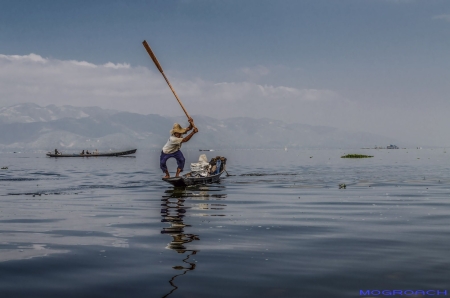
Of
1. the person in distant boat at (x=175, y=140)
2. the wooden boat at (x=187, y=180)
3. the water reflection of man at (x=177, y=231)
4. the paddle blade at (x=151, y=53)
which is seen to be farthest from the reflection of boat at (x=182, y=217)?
the paddle blade at (x=151, y=53)

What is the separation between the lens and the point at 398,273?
317 inches

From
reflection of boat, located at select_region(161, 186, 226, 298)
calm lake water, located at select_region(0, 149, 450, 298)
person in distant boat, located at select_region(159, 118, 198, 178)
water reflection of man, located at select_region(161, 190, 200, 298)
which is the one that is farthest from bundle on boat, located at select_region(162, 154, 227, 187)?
calm lake water, located at select_region(0, 149, 450, 298)

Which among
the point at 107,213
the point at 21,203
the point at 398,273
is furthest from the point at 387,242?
the point at 21,203

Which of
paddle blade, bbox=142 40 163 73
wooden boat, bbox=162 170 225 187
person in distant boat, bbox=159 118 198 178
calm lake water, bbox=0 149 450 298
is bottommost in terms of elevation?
calm lake water, bbox=0 149 450 298

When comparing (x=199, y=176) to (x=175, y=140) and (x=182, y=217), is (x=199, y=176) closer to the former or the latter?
(x=175, y=140)

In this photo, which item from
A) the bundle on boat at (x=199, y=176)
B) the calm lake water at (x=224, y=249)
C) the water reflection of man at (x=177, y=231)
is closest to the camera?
the calm lake water at (x=224, y=249)

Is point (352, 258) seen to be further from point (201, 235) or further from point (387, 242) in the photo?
point (201, 235)

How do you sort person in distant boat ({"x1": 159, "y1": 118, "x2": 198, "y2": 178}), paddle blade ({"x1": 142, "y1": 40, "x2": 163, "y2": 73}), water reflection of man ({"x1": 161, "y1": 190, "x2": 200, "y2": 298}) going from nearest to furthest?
water reflection of man ({"x1": 161, "y1": 190, "x2": 200, "y2": 298}) → person in distant boat ({"x1": 159, "y1": 118, "x2": 198, "y2": 178}) → paddle blade ({"x1": 142, "y1": 40, "x2": 163, "y2": 73})

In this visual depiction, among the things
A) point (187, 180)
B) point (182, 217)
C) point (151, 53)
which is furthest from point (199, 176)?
point (182, 217)

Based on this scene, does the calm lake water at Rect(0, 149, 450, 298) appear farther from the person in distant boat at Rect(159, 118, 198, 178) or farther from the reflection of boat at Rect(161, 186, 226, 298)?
the person in distant boat at Rect(159, 118, 198, 178)

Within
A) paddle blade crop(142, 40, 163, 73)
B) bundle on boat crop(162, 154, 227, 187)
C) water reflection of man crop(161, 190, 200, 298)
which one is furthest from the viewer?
paddle blade crop(142, 40, 163, 73)

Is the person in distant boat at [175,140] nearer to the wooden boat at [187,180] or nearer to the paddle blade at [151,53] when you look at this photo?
the wooden boat at [187,180]

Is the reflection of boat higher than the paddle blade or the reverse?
the reverse

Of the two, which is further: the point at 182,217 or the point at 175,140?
the point at 175,140
